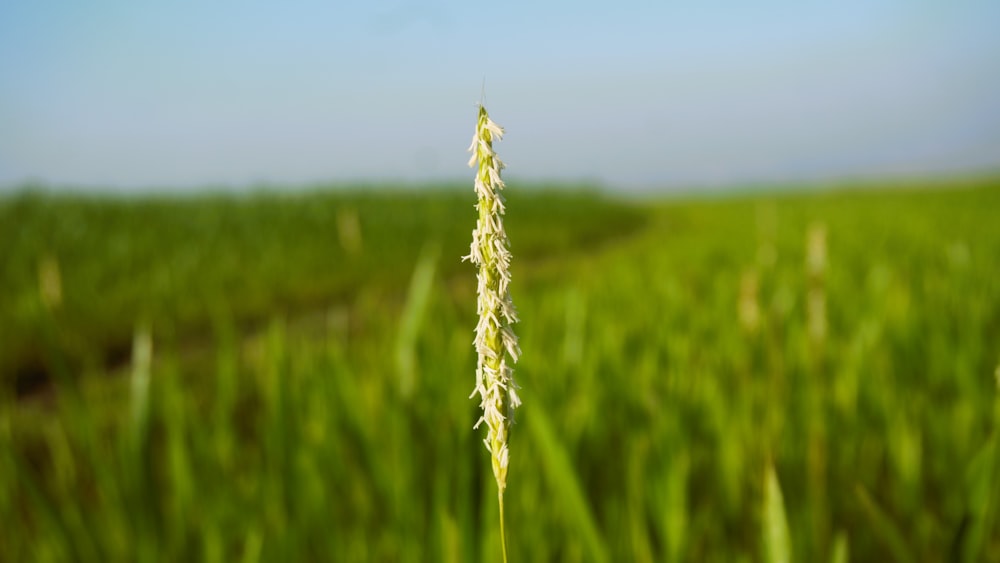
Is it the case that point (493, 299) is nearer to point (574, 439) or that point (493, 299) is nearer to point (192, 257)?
point (574, 439)

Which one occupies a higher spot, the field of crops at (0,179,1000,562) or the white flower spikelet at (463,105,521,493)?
the white flower spikelet at (463,105,521,493)

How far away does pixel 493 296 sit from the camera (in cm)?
25

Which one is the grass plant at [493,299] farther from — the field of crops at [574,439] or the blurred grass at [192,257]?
the blurred grass at [192,257]

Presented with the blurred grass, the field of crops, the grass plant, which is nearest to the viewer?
the grass plant

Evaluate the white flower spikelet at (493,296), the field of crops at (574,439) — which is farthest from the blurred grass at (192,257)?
the white flower spikelet at (493,296)

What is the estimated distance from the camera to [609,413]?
71.5 inches

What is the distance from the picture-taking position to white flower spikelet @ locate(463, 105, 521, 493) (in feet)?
0.78

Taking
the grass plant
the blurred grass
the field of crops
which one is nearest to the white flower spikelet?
the grass plant

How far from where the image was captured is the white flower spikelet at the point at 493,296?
0.24 meters

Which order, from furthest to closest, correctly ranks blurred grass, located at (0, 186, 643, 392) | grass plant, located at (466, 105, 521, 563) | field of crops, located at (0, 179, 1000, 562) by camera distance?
blurred grass, located at (0, 186, 643, 392) < field of crops, located at (0, 179, 1000, 562) < grass plant, located at (466, 105, 521, 563)

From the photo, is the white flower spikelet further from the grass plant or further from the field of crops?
the field of crops

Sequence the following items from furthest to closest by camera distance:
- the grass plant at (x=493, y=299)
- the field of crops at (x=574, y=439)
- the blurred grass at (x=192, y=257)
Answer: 1. the blurred grass at (x=192, y=257)
2. the field of crops at (x=574, y=439)
3. the grass plant at (x=493, y=299)

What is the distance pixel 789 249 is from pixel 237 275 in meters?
4.28

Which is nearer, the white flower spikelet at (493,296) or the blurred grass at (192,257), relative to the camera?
the white flower spikelet at (493,296)
